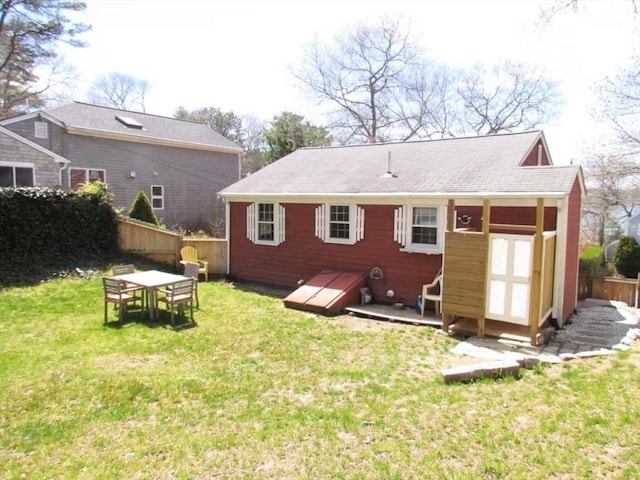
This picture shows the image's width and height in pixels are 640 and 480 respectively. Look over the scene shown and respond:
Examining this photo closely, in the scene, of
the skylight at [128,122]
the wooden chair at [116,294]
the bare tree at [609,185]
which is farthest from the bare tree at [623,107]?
the skylight at [128,122]

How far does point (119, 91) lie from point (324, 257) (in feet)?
107

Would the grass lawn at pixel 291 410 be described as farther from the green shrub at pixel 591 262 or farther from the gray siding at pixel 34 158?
the gray siding at pixel 34 158

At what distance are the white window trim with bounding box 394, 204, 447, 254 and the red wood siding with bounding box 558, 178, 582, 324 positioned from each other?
2.53 meters

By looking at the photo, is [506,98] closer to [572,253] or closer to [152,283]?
[572,253]

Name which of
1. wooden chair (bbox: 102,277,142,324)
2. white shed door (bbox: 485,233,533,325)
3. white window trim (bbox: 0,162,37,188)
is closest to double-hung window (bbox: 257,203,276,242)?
wooden chair (bbox: 102,277,142,324)

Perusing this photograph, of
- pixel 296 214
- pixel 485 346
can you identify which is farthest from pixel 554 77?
pixel 485 346

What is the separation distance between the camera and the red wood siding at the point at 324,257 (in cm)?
1020

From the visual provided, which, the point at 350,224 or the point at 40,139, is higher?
the point at 40,139

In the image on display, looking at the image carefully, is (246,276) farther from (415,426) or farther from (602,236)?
(602,236)

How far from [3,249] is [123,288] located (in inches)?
218

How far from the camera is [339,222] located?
37.2ft

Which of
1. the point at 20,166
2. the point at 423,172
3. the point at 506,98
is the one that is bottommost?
the point at 423,172

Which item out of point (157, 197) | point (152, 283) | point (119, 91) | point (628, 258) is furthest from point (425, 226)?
point (119, 91)

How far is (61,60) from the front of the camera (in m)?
25.9
